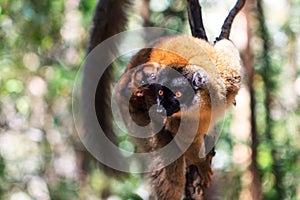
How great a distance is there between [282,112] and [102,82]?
6.94 ft

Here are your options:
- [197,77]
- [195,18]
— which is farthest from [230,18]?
[197,77]

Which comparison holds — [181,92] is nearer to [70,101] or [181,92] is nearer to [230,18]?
[230,18]

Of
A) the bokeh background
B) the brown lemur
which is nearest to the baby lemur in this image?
the brown lemur

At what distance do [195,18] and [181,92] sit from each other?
254 millimetres

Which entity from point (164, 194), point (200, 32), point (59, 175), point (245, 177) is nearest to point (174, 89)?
point (200, 32)

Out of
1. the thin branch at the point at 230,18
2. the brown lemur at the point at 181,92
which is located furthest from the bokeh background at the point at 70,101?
the thin branch at the point at 230,18

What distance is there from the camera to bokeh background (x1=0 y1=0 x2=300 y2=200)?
3.13m

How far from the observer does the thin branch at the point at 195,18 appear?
1.67m

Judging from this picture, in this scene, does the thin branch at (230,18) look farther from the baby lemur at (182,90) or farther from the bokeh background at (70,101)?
the bokeh background at (70,101)

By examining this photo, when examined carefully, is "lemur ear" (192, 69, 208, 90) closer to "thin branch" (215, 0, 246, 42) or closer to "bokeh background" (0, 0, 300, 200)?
"thin branch" (215, 0, 246, 42)

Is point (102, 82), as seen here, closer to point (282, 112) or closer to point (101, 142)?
point (101, 142)

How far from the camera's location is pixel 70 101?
4.02 m

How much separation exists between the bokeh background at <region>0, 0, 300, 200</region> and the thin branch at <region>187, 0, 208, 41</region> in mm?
1102

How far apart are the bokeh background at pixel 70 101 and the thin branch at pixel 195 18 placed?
1102 millimetres
